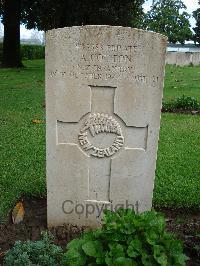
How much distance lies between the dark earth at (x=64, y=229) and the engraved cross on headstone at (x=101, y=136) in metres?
0.46

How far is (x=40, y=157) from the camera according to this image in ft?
17.3

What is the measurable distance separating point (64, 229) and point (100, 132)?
3.08 feet

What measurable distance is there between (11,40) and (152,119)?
16253mm

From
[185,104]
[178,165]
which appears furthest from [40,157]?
[185,104]

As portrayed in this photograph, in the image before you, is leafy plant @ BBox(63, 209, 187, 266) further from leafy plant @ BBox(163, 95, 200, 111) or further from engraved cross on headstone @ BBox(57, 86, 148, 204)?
leafy plant @ BBox(163, 95, 200, 111)

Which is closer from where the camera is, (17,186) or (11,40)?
(17,186)

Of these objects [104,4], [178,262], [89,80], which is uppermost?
[104,4]

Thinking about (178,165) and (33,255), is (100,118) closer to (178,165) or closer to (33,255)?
(33,255)

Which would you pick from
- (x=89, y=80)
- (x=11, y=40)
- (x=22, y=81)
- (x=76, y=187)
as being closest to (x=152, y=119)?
(x=89, y=80)

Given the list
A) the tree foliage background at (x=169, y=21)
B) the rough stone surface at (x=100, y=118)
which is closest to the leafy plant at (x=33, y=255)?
the rough stone surface at (x=100, y=118)

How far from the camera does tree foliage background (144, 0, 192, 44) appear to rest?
4956cm

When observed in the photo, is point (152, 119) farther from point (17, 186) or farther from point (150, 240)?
point (17, 186)

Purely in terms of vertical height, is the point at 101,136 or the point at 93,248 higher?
the point at 101,136

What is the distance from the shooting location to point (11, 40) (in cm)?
1844
